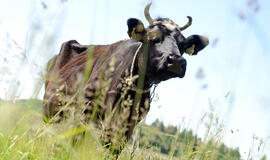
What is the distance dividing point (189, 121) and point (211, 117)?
406 millimetres

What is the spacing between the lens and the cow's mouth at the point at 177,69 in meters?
4.86

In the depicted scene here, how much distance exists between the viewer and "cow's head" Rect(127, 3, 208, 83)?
16.3ft

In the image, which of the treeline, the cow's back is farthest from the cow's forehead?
the treeline

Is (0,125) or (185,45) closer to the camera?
(0,125)

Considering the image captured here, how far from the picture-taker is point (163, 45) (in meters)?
5.41

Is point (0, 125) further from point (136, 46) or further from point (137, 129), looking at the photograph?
point (136, 46)

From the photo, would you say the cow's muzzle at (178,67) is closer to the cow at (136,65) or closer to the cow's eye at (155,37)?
the cow at (136,65)

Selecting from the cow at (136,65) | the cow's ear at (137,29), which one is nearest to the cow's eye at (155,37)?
the cow at (136,65)

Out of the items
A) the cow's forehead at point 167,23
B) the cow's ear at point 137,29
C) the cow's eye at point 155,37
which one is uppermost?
the cow's forehead at point 167,23

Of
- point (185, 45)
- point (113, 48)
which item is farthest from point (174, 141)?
point (113, 48)

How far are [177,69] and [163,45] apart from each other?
0.68 metres

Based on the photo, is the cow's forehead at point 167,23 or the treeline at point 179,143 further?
the cow's forehead at point 167,23

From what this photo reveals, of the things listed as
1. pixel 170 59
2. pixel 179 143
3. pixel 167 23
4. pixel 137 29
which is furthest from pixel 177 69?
Answer: pixel 179 143

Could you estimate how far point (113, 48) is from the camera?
6430 millimetres
